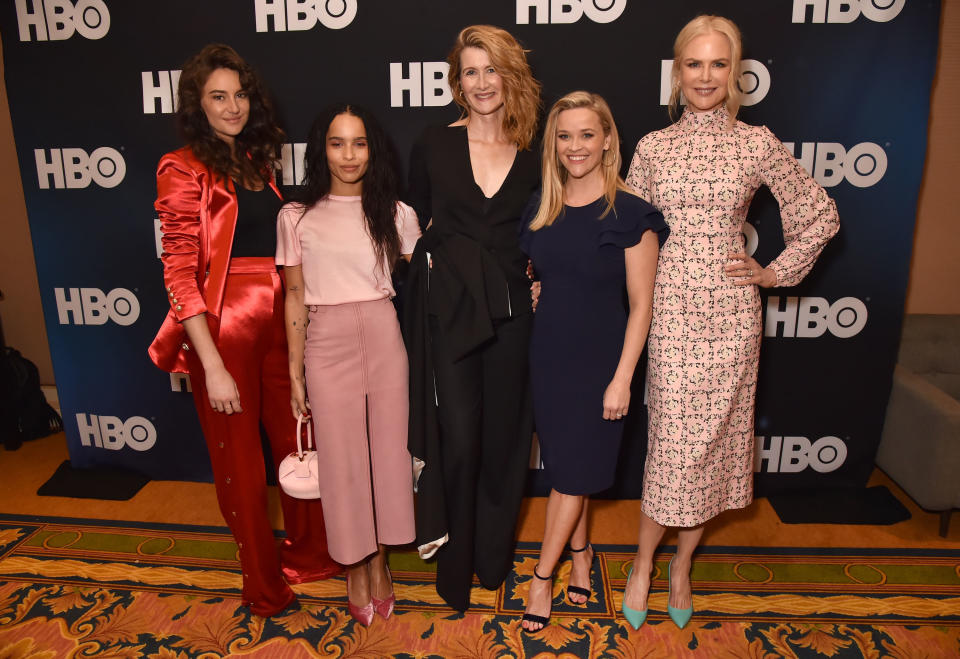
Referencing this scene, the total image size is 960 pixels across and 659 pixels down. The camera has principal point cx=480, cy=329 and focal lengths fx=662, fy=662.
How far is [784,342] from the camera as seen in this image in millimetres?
3256

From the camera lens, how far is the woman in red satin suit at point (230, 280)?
2.21 metres

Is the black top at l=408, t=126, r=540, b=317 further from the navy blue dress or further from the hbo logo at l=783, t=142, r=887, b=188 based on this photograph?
the hbo logo at l=783, t=142, r=887, b=188

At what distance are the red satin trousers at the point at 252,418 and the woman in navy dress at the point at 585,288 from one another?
0.94 m

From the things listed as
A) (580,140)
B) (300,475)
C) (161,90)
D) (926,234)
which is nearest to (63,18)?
(161,90)

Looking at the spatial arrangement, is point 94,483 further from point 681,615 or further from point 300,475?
point 681,615

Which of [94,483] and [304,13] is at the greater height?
[304,13]

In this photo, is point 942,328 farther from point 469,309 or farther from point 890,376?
point 469,309

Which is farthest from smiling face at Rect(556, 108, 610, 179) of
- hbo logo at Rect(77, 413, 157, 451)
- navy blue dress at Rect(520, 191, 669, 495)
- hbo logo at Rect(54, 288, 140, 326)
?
hbo logo at Rect(77, 413, 157, 451)

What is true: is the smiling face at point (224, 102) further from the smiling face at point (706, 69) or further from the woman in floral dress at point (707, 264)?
the smiling face at point (706, 69)

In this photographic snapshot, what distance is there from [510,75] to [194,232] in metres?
1.20

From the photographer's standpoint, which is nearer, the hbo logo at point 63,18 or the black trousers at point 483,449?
the black trousers at point 483,449

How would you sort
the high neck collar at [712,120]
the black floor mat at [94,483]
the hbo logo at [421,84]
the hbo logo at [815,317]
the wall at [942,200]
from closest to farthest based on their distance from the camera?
the high neck collar at [712,120], the hbo logo at [421,84], the hbo logo at [815,317], the wall at [942,200], the black floor mat at [94,483]

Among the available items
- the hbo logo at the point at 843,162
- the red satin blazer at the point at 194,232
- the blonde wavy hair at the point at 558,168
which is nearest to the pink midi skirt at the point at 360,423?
the red satin blazer at the point at 194,232

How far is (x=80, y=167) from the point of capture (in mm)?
3289
